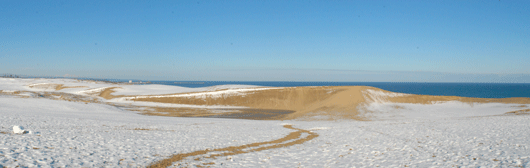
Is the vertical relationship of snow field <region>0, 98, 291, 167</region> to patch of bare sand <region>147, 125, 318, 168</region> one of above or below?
above

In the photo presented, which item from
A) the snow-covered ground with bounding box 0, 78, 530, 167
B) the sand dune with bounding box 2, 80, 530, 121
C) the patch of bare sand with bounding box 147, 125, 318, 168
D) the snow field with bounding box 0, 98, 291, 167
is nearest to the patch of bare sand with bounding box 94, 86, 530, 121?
the sand dune with bounding box 2, 80, 530, 121

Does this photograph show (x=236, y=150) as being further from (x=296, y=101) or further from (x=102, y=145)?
(x=296, y=101)

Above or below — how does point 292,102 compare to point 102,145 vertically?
below

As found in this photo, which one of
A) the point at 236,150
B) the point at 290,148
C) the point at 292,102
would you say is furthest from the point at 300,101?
the point at 236,150

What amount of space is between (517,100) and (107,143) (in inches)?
2116

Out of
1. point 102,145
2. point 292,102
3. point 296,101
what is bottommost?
point 292,102

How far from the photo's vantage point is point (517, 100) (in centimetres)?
4231

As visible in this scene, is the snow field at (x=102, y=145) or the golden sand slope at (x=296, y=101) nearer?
the snow field at (x=102, y=145)

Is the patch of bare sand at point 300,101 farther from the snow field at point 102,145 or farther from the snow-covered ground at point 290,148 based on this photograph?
the snow field at point 102,145

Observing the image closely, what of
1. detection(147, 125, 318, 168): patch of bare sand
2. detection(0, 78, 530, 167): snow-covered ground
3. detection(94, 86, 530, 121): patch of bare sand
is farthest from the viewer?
detection(94, 86, 530, 121): patch of bare sand

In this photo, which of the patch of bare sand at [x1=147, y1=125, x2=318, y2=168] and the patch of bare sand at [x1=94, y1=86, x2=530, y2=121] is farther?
the patch of bare sand at [x1=94, y1=86, x2=530, y2=121]

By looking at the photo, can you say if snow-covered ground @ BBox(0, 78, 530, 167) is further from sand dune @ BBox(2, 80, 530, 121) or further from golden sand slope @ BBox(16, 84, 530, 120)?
golden sand slope @ BBox(16, 84, 530, 120)

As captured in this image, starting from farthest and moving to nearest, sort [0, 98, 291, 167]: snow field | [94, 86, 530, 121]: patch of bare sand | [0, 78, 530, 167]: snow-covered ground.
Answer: [94, 86, 530, 121]: patch of bare sand < [0, 78, 530, 167]: snow-covered ground < [0, 98, 291, 167]: snow field

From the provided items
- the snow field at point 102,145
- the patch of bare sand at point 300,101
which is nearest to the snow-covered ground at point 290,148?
the snow field at point 102,145
